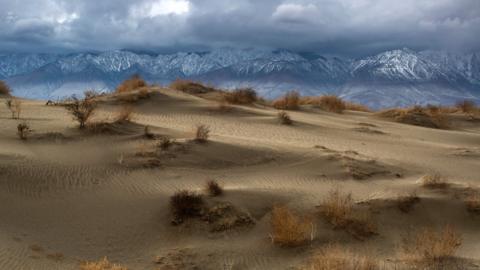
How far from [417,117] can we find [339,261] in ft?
77.5

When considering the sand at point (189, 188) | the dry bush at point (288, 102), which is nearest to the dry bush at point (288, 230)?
the sand at point (189, 188)

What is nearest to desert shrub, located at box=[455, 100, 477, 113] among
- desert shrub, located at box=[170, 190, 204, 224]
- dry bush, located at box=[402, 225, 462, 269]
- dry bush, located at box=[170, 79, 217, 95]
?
dry bush, located at box=[170, 79, 217, 95]

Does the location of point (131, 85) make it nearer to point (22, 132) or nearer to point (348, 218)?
point (22, 132)

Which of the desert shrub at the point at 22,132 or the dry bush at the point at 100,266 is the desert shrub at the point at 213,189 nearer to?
the dry bush at the point at 100,266

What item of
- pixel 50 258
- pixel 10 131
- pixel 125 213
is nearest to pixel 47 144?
pixel 10 131

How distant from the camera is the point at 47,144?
1540cm

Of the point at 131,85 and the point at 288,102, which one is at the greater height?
the point at 131,85

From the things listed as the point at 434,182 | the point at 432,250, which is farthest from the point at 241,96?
the point at 432,250

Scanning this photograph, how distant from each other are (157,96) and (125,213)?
15654mm

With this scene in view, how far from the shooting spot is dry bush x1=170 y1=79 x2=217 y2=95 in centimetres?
3303

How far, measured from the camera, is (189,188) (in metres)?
13.1

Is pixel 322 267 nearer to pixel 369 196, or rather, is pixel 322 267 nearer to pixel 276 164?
pixel 369 196

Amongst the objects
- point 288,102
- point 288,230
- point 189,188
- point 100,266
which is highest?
point 288,102

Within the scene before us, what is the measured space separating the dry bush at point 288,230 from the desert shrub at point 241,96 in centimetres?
1910
